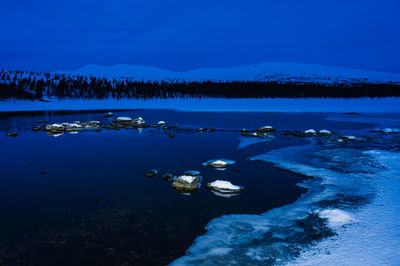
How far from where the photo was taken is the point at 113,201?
8625mm

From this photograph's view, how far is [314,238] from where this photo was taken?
6.36 meters

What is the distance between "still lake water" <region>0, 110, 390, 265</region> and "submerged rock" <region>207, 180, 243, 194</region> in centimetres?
25

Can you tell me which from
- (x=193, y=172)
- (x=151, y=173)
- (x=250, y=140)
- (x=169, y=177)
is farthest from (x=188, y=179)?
(x=250, y=140)

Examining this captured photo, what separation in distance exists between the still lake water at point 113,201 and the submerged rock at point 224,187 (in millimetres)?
246

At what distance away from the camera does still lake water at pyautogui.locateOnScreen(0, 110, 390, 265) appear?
606cm

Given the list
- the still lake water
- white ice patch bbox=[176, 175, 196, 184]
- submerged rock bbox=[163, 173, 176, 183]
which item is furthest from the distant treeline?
white ice patch bbox=[176, 175, 196, 184]

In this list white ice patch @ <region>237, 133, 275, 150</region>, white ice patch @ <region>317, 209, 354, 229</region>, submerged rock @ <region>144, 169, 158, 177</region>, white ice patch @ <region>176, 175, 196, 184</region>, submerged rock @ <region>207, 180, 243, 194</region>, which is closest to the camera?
white ice patch @ <region>317, 209, 354, 229</region>

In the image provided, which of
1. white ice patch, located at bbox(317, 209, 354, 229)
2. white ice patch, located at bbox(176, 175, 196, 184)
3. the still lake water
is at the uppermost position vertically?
white ice patch, located at bbox(176, 175, 196, 184)

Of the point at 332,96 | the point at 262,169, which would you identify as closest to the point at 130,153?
the point at 262,169

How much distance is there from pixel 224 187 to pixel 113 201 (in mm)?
3490

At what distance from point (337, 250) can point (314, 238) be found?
606mm

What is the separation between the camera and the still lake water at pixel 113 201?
606cm

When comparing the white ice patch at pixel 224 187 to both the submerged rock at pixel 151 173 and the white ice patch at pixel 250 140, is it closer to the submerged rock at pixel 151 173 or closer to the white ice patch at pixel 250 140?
the submerged rock at pixel 151 173

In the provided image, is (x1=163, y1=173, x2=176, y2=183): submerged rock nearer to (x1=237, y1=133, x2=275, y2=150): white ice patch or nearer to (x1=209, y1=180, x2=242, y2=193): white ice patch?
(x1=209, y1=180, x2=242, y2=193): white ice patch
